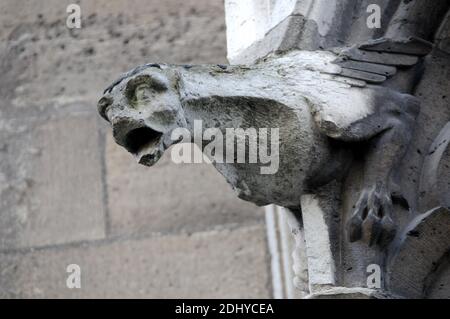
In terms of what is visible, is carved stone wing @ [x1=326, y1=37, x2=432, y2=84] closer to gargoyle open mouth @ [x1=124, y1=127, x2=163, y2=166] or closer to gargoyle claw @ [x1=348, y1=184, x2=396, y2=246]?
gargoyle claw @ [x1=348, y1=184, x2=396, y2=246]

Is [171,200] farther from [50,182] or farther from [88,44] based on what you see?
[88,44]

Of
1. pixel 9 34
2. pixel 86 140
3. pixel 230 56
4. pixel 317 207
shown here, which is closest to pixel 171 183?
pixel 86 140

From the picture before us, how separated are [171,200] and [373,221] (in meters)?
1.34

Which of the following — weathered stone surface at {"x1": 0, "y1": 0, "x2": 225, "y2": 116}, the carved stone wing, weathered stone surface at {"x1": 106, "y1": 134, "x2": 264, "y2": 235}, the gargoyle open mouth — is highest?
weathered stone surface at {"x1": 0, "y1": 0, "x2": 225, "y2": 116}

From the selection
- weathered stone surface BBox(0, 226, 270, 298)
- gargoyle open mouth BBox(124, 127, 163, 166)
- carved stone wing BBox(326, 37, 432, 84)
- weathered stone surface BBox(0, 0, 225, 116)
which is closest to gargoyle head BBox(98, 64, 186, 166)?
gargoyle open mouth BBox(124, 127, 163, 166)

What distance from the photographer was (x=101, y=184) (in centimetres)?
393

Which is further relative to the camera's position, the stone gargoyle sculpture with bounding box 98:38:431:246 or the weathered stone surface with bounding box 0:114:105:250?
the weathered stone surface with bounding box 0:114:105:250

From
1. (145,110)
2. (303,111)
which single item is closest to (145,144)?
(145,110)

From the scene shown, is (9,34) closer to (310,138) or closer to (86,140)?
(86,140)

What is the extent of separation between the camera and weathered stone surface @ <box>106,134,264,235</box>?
3838mm

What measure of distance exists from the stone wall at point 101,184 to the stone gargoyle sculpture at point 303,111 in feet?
3.80

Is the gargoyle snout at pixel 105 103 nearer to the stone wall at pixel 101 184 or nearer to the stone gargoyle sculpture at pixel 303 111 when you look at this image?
the stone gargoyle sculpture at pixel 303 111

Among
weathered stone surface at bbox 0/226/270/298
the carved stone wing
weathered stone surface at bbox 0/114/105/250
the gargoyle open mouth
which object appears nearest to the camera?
the gargoyle open mouth

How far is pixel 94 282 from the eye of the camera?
3.84m
